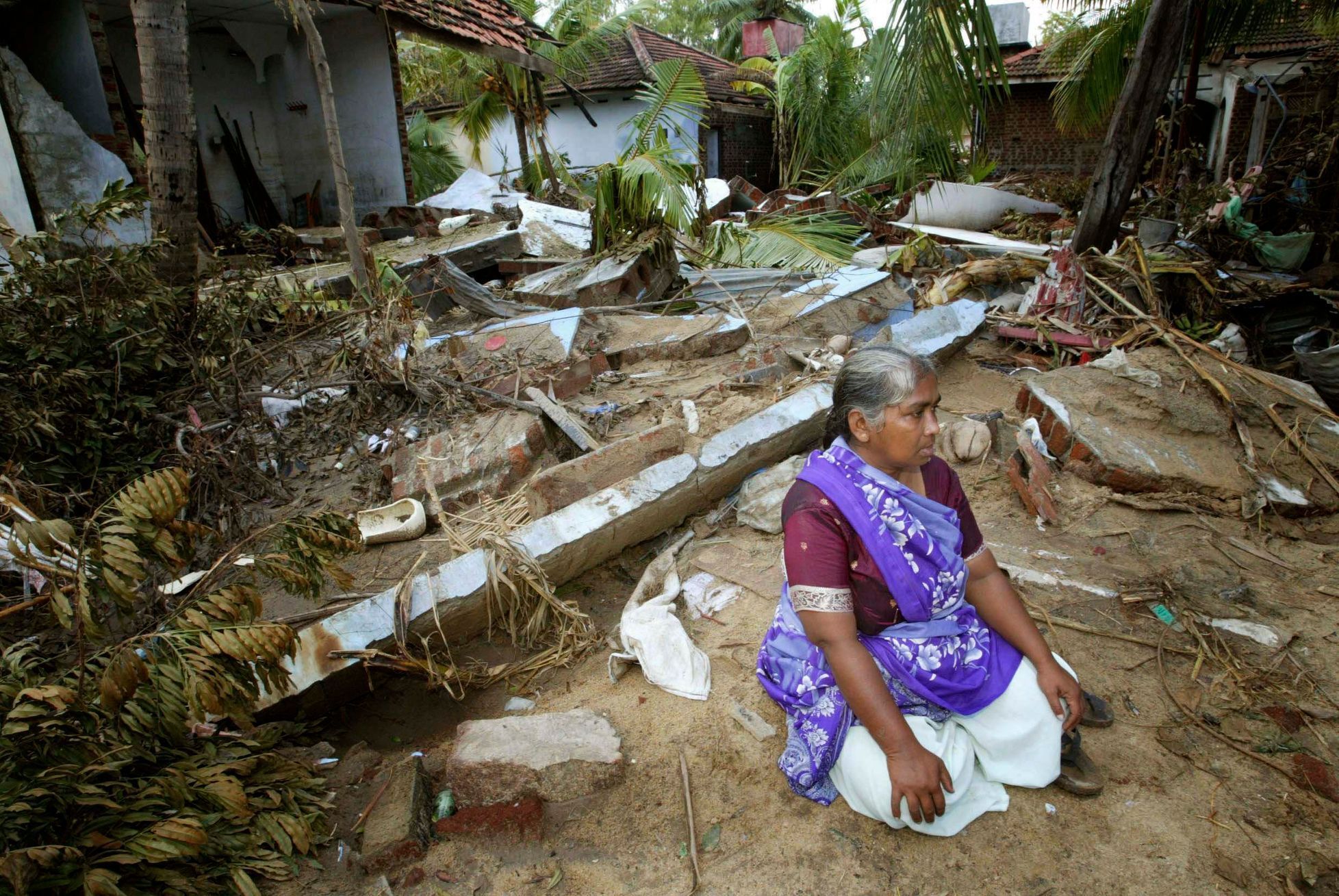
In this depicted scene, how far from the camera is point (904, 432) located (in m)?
1.91

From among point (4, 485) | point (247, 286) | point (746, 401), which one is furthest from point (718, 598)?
point (247, 286)

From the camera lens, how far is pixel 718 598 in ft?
10.4

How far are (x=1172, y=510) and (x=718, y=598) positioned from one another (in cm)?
227

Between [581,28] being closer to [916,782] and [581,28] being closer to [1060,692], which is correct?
[1060,692]

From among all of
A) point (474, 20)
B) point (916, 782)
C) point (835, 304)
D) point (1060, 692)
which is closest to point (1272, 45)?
point (835, 304)

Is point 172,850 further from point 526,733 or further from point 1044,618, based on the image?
point 1044,618

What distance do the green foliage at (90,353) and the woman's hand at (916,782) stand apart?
3.46 metres

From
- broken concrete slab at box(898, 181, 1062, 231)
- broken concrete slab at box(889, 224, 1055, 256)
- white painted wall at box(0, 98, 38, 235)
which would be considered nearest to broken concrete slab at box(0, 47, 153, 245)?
white painted wall at box(0, 98, 38, 235)

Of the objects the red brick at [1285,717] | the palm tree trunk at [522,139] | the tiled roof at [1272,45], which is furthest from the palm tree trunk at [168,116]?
the tiled roof at [1272,45]

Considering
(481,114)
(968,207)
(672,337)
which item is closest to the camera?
(672,337)

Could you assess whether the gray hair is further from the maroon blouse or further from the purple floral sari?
the maroon blouse

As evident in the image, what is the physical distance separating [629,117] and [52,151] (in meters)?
12.1

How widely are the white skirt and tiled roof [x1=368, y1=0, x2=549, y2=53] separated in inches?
398

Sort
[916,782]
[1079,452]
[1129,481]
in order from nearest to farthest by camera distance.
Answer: [916,782] < [1129,481] < [1079,452]
